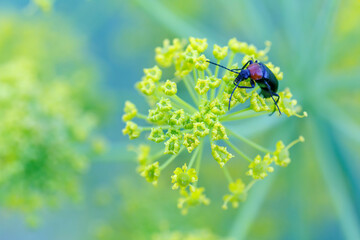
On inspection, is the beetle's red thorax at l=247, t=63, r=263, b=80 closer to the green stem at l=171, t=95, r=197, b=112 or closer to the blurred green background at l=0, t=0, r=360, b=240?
the green stem at l=171, t=95, r=197, b=112

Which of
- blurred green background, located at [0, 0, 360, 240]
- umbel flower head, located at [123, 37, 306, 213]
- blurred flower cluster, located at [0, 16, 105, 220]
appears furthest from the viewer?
blurred flower cluster, located at [0, 16, 105, 220]

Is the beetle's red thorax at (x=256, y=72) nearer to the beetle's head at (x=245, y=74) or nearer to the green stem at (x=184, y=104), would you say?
the beetle's head at (x=245, y=74)

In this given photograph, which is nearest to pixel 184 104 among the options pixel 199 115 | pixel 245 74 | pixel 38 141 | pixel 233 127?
pixel 199 115

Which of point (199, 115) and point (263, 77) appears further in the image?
point (263, 77)

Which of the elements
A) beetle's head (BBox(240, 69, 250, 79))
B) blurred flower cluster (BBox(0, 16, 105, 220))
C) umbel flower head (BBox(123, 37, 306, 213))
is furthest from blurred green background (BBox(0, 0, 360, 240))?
beetle's head (BBox(240, 69, 250, 79))

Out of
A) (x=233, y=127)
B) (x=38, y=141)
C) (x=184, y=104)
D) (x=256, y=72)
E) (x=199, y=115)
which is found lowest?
(x=199, y=115)

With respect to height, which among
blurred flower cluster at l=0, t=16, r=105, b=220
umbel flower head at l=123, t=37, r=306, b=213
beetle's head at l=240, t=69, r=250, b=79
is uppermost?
blurred flower cluster at l=0, t=16, r=105, b=220

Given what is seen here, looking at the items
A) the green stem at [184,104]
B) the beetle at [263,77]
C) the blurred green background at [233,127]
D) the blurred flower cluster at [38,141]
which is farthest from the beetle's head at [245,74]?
the blurred flower cluster at [38,141]

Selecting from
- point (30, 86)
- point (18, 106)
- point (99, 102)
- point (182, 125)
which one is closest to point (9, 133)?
point (18, 106)

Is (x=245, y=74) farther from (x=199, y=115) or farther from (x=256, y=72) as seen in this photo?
(x=199, y=115)
